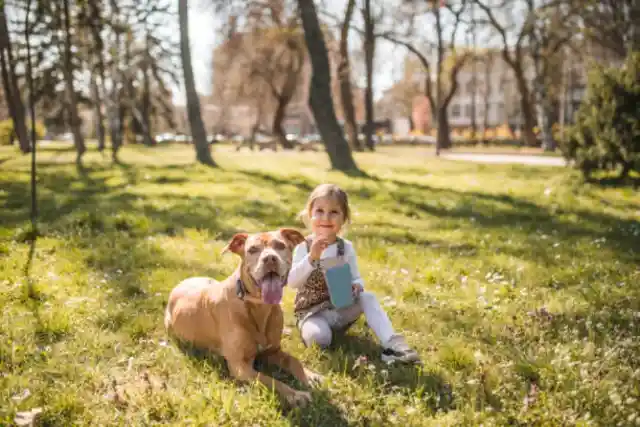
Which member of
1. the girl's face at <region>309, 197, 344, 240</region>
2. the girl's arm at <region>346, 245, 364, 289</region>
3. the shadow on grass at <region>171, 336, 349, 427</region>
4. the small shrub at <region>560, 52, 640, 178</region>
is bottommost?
the shadow on grass at <region>171, 336, 349, 427</region>

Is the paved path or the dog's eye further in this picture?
the paved path

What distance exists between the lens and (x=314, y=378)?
11.0 feet

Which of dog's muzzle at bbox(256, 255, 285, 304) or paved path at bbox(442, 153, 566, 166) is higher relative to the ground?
paved path at bbox(442, 153, 566, 166)

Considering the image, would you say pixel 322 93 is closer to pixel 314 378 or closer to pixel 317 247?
pixel 317 247

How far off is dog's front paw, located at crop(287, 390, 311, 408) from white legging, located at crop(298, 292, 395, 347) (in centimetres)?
76

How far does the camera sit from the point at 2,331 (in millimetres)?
3846

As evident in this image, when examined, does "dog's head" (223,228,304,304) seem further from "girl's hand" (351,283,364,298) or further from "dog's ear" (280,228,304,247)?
"girl's hand" (351,283,364,298)

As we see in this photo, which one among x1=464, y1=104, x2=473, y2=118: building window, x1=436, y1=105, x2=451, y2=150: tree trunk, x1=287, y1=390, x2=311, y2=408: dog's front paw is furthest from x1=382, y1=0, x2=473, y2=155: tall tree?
x1=464, y1=104, x2=473, y2=118: building window

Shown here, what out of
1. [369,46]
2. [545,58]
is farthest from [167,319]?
[545,58]

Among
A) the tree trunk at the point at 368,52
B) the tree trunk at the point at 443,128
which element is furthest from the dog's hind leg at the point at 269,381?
the tree trunk at the point at 443,128

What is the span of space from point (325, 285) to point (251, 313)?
915 mm

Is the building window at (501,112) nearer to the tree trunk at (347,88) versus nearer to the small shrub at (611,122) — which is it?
the tree trunk at (347,88)

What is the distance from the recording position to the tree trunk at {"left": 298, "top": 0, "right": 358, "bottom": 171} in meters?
14.5

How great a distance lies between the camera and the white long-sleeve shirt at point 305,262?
374 centimetres
